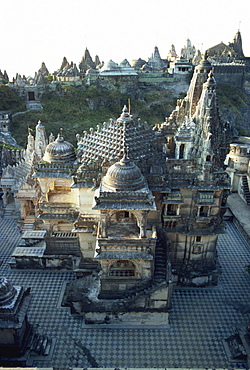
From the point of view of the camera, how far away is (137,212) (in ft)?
56.2

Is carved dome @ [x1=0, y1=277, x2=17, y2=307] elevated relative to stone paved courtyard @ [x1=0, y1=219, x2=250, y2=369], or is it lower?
elevated

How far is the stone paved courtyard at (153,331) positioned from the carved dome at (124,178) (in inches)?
355

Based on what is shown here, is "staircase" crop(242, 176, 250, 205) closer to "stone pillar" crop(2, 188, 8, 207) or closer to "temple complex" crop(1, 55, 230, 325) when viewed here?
"temple complex" crop(1, 55, 230, 325)

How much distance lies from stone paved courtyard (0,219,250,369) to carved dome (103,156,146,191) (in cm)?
902

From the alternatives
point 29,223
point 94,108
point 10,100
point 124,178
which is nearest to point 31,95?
point 10,100

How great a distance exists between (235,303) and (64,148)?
16.4m

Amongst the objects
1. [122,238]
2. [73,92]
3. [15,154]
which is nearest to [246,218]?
[122,238]

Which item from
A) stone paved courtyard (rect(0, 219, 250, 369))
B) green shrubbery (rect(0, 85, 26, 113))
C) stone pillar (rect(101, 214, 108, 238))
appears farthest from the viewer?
green shrubbery (rect(0, 85, 26, 113))

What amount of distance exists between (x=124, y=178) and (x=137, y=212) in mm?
2068

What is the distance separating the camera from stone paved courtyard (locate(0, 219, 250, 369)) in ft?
55.6

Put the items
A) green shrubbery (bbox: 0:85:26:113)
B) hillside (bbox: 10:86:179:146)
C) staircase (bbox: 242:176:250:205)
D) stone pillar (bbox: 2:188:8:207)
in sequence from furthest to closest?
green shrubbery (bbox: 0:85:26:113) < hillside (bbox: 10:86:179:146) < staircase (bbox: 242:176:250:205) < stone pillar (bbox: 2:188:8:207)

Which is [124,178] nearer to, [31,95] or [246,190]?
[246,190]

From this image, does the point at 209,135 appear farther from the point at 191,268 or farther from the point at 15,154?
the point at 15,154

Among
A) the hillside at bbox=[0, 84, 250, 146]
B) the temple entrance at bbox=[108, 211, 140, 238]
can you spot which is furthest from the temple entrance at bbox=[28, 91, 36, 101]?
the temple entrance at bbox=[108, 211, 140, 238]
